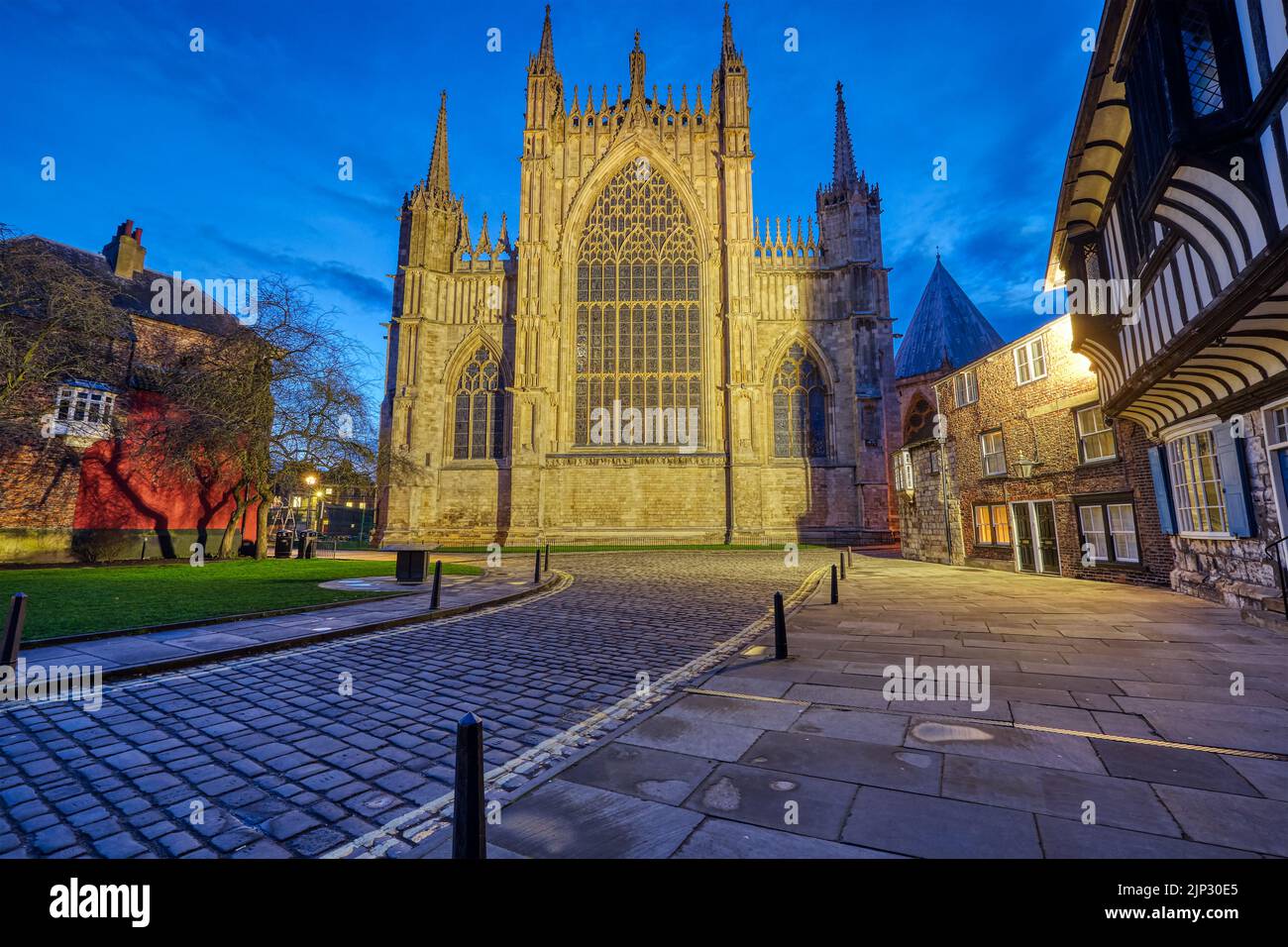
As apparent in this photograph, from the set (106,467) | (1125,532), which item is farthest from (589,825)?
(106,467)

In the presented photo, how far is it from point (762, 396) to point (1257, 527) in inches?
859

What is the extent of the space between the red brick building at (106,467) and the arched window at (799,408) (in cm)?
2523

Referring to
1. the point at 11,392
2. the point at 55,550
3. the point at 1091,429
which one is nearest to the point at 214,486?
the point at 55,550

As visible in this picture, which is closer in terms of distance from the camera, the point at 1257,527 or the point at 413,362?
the point at 1257,527

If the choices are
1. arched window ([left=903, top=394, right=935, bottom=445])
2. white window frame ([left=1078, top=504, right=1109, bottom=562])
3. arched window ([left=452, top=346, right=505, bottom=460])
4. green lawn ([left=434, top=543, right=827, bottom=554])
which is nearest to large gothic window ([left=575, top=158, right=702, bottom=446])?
arched window ([left=452, top=346, right=505, bottom=460])

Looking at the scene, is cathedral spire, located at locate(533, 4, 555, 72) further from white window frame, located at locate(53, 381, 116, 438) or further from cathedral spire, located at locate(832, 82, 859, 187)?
white window frame, located at locate(53, 381, 116, 438)

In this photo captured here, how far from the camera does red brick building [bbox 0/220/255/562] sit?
54.6 feet

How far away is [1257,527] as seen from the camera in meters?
7.93

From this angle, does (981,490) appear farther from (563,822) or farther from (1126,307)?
(563,822)

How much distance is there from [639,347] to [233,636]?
81.7ft

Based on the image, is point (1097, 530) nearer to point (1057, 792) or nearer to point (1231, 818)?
point (1231, 818)

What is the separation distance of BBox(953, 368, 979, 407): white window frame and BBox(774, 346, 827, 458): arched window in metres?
11.9

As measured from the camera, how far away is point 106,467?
60.3ft
